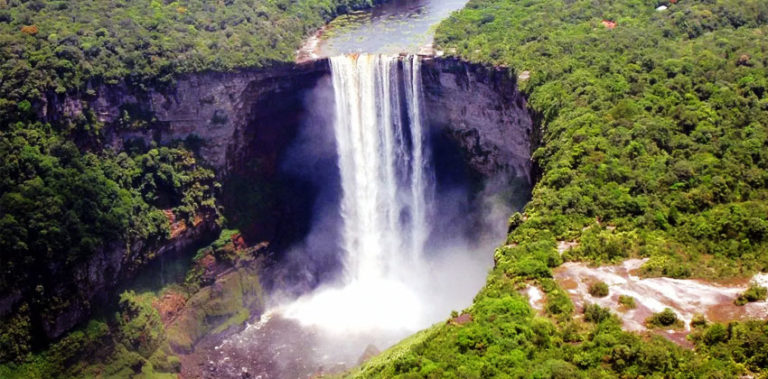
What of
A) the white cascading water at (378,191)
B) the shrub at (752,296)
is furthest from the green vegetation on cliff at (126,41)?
the shrub at (752,296)

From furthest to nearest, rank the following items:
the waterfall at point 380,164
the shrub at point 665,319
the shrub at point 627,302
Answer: the waterfall at point 380,164
the shrub at point 627,302
the shrub at point 665,319

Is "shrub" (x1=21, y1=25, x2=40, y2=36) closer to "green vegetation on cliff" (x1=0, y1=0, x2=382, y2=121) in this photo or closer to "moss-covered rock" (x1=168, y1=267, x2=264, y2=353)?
"green vegetation on cliff" (x1=0, y1=0, x2=382, y2=121)

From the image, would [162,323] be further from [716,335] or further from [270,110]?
[716,335]

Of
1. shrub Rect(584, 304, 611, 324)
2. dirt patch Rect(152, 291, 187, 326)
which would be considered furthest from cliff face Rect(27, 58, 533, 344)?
shrub Rect(584, 304, 611, 324)

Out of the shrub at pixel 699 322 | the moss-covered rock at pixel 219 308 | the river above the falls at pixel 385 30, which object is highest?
the river above the falls at pixel 385 30

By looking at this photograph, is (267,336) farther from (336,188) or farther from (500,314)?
(500,314)

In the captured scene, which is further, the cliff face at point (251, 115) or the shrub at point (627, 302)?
the cliff face at point (251, 115)

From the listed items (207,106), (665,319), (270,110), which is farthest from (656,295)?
(207,106)

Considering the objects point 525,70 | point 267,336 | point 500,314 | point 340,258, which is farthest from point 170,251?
point 500,314

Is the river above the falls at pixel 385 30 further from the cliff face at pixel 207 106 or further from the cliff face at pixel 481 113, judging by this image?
the cliff face at pixel 481 113
